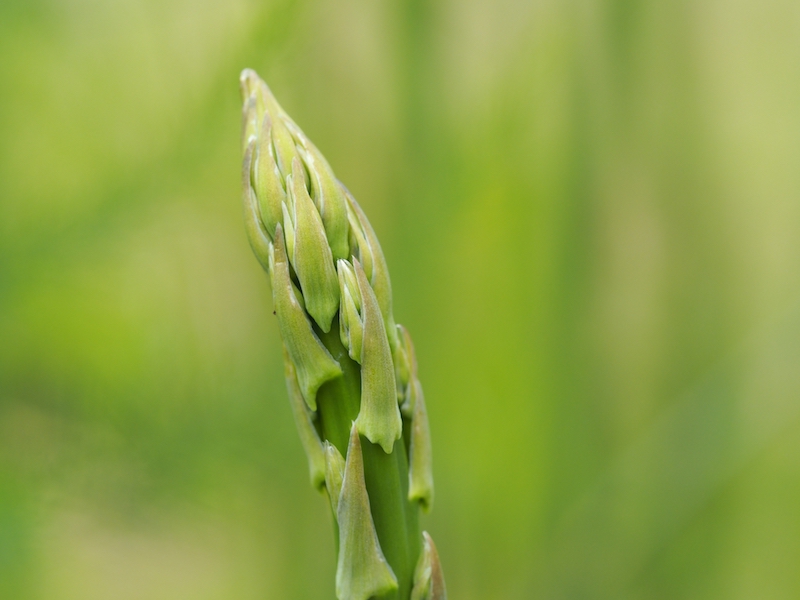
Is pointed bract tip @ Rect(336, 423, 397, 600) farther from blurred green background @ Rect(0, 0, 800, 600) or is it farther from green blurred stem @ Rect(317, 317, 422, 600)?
blurred green background @ Rect(0, 0, 800, 600)

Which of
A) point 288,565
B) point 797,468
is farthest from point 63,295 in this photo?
point 797,468

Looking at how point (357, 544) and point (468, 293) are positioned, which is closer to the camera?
point (357, 544)

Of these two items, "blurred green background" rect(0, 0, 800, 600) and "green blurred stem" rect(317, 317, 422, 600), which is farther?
"blurred green background" rect(0, 0, 800, 600)

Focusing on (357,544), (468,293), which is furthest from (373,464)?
(468,293)

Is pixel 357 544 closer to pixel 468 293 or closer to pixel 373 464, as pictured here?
pixel 373 464

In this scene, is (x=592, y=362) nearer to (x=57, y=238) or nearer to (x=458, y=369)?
(x=458, y=369)

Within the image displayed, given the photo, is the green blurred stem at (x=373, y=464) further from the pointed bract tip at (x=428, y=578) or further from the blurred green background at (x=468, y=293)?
the blurred green background at (x=468, y=293)

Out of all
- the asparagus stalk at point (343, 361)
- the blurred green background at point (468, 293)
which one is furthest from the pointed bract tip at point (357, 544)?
the blurred green background at point (468, 293)

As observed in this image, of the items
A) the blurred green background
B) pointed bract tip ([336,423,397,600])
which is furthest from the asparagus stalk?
the blurred green background
